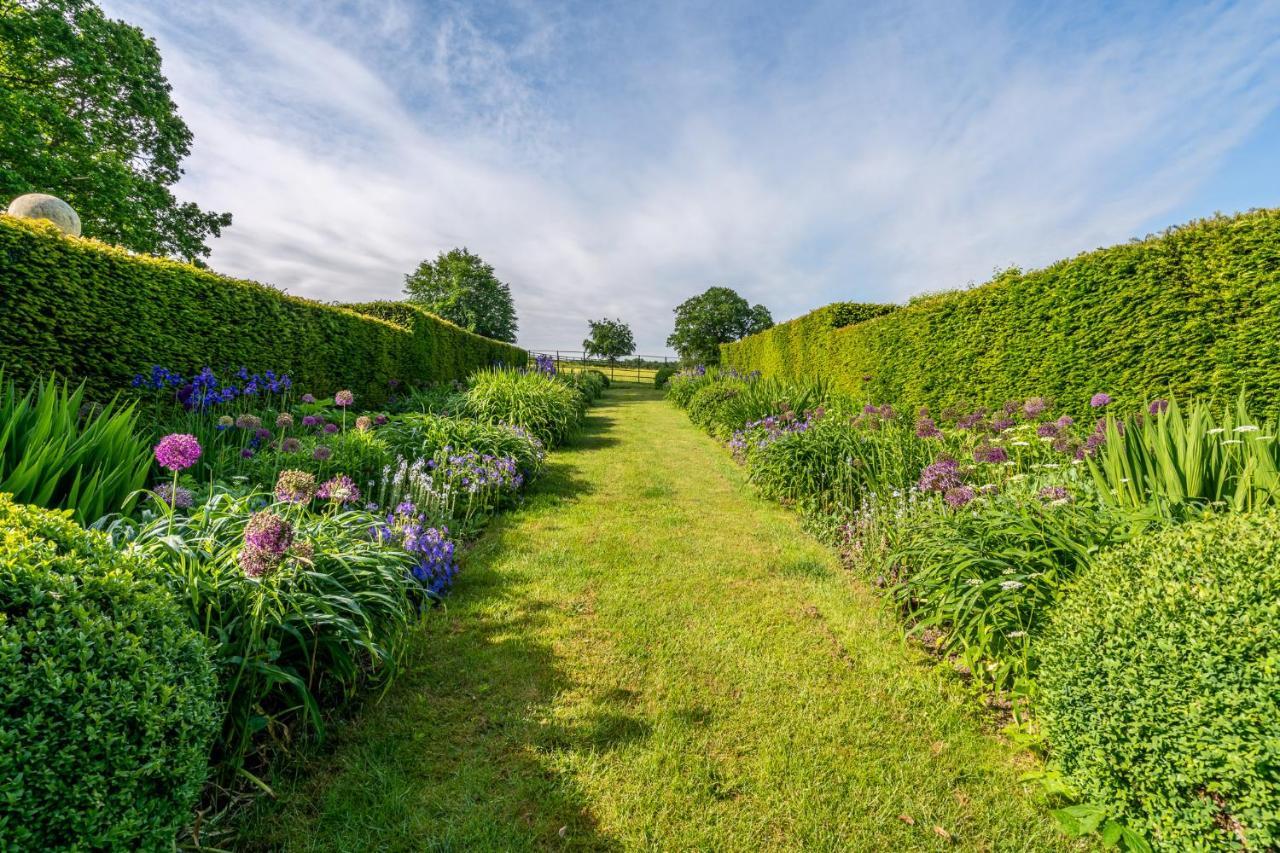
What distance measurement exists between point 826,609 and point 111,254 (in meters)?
6.48

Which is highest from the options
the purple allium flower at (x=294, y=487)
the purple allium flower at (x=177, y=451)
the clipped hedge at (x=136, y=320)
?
the clipped hedge at (x=136, y=320)

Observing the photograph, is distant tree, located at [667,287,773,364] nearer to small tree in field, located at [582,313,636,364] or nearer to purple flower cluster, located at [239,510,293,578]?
small tree in field, located at [582,313,636,364]

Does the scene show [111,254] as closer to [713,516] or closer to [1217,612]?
[713,516]

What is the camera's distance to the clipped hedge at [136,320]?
137 inches

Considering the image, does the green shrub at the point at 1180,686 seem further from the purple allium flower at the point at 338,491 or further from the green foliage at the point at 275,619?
the purple allium flower at the point at 338,491

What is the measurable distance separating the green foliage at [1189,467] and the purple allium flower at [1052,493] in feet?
0.55

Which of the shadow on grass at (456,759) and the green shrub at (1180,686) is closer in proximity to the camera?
the green shrub at (1180,686)

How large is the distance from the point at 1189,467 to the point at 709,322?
128ft

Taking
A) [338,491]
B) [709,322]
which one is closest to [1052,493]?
[338,491]

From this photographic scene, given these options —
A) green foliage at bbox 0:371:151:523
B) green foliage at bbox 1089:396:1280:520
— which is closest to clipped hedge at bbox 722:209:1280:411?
green foliage at bbox 1089:396:1280:520

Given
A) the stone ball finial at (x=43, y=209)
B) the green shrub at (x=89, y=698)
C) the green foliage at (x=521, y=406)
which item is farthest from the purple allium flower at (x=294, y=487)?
the stone ball finial at (x=43, y=209)

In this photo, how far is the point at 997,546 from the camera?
265 cm

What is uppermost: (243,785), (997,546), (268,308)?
(268,308)

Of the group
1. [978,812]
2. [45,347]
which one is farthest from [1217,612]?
[45,347]
